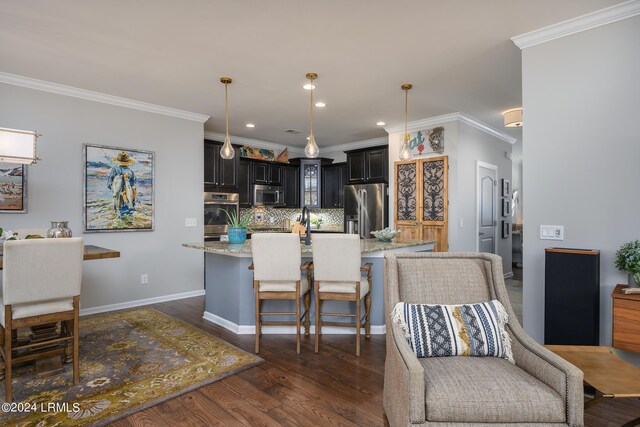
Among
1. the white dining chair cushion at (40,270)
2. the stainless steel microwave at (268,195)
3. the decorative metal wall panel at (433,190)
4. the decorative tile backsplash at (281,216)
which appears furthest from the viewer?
the decorative tile backsplash at (281,216)

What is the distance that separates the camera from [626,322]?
2.16 meters

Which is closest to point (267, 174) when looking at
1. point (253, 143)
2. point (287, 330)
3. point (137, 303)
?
point (253, 143)

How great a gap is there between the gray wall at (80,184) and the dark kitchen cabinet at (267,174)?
1.56 metres

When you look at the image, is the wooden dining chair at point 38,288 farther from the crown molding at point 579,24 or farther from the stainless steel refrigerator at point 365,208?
the stainless steel refrigerator at point 365,208

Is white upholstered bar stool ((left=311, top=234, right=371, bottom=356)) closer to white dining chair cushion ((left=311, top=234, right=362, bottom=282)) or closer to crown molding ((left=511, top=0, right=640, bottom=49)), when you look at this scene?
white dining chair cushion ((left=311, top=234, right=362, bottom=282))

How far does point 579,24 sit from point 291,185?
537cm

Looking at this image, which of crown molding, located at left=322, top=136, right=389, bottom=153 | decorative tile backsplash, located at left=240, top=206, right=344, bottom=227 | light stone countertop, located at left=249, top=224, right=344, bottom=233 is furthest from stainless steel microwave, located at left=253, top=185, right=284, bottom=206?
crown molding, located at left=322, top=136, right=389, bottom=153

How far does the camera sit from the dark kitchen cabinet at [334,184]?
713 centimetres

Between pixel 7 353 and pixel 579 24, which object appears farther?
pixel 579 24

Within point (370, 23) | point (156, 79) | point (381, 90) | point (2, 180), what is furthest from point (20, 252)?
point (381, 90)

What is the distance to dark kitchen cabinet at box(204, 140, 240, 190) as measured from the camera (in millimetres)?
5664

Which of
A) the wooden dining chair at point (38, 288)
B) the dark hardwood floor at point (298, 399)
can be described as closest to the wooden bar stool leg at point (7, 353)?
the wooden dining chair at point (38, 288)

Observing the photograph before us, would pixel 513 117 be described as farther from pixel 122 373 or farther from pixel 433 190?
pixel 122 373

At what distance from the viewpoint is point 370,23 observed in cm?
266
